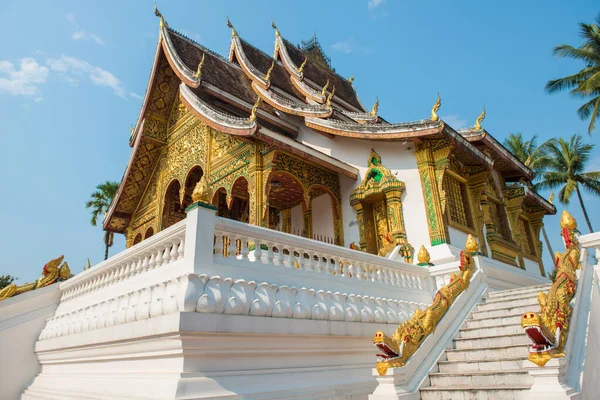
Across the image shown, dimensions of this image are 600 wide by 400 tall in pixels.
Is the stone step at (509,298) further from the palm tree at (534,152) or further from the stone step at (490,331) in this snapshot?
the palm tree at (534,152)

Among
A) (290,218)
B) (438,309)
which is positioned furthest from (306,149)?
(438,309)

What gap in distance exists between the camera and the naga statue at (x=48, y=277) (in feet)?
18.4

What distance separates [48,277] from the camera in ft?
19.5

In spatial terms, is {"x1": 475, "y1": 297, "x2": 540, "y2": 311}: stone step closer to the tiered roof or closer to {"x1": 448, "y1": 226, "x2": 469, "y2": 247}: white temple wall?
{"x1": 448, "y1": 226, "x2": 469, "y2": 247}: white temple wall

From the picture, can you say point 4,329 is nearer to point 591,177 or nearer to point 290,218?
point 290,218

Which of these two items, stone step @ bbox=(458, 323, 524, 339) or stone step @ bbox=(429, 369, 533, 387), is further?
stone step @ bbox=(458, 323, 524, 339)

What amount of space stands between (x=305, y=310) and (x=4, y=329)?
13.4 ft

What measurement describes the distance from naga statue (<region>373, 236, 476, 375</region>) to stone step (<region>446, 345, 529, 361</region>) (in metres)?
0.34

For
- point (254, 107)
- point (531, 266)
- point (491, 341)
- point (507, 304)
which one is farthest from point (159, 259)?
point (531, 266)

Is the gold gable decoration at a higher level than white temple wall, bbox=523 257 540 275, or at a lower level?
higher

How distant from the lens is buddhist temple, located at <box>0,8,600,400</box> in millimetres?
3102

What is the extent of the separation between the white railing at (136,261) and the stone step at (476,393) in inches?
96.4

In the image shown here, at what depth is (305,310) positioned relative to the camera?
359cm

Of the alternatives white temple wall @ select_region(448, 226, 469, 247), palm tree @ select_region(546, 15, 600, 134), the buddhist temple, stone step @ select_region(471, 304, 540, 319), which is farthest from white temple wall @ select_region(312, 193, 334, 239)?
palm tree @ select_region(546, 15, 600, 134)
